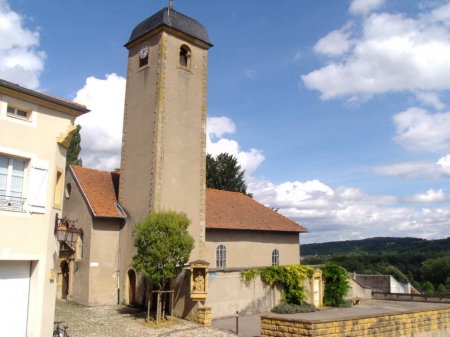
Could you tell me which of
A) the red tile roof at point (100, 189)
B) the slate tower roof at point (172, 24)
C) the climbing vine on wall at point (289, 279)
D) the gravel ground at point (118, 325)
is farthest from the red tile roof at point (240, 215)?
the slate tower roof at point (172, 24)

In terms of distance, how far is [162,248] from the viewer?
59.6 feet

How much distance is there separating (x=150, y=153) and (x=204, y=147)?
133 inches

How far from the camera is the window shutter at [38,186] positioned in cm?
1193

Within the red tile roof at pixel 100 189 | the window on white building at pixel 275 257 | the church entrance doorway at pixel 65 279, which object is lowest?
the church entrance doorway at pixel 65 279

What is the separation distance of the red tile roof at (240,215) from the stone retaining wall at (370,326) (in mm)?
11746

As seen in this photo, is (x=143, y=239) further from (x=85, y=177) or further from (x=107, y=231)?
(x=85, y=177)

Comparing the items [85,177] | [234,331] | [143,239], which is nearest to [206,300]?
[234,331]

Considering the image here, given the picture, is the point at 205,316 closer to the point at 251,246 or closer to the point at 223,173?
the point at 251,246

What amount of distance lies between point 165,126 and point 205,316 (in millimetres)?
10044

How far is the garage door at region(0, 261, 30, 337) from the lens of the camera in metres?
11.3

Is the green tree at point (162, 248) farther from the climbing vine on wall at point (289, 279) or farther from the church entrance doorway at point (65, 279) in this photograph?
the church entrance doorway at point (65, 279)

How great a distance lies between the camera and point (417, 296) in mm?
28625

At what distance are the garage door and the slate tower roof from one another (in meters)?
16.0

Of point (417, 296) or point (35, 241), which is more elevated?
point (35, 241)
